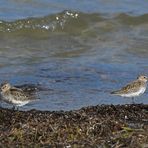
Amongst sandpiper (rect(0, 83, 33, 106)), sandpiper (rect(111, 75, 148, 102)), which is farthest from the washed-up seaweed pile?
sandpiper (rect(111, 75, 148, 102))

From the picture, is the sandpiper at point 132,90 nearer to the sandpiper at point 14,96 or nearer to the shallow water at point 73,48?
the shallow water at point 73,48

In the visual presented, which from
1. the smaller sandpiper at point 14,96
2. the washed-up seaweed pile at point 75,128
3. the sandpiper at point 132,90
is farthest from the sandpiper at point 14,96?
the sandpiper at point 132,90

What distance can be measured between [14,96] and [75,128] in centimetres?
213

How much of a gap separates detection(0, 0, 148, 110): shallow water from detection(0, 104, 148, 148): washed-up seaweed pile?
1.75 m

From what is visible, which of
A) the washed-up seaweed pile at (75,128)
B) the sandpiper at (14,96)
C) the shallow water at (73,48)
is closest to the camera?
the washed-up seaweed pile at (75,128)

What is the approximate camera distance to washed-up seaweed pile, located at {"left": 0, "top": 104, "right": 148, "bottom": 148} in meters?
6.70

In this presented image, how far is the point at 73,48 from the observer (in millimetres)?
14727

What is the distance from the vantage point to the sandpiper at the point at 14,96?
9.07 m

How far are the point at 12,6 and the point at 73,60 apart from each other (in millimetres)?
4539

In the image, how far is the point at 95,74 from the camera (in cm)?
1231

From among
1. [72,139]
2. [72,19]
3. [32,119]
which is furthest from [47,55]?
[72,139]

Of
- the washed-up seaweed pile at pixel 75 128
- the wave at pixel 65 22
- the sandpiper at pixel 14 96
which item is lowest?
the washed-up seaweed pile at pixel 75 128

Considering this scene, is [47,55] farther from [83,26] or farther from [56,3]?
[56,3]

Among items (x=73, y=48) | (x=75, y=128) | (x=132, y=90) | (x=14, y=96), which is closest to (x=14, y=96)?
(x=14, y=96)
